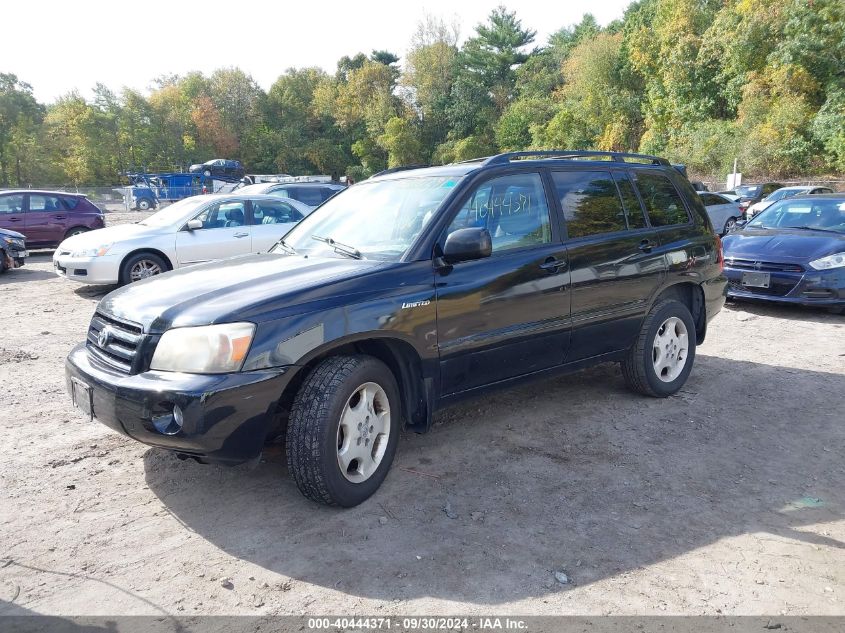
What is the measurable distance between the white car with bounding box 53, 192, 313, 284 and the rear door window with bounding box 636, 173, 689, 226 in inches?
236

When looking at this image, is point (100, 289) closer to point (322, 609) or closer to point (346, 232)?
point (346, 232)

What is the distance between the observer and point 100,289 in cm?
1059

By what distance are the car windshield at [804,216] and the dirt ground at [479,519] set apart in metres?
4.60

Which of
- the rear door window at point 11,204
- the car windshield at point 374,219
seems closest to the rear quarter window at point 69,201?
the rear door window at point 11,204

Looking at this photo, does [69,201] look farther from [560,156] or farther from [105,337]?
[560,156]

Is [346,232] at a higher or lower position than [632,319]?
higher

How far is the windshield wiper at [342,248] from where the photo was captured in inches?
153

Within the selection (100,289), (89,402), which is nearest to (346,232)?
(89,402)

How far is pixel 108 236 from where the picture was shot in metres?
9.86

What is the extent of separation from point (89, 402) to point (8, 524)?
74 centimetres

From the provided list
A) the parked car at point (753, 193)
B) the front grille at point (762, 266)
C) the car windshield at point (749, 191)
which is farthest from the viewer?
the car windshield at point (749, 191)

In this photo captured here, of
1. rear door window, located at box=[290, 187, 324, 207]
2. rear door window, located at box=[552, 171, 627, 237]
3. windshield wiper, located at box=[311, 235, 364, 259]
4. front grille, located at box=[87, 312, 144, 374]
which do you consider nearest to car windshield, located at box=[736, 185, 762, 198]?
rear door window, located at box=[290, 187, 324, 207]

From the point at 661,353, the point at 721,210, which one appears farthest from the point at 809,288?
the point at 721,210

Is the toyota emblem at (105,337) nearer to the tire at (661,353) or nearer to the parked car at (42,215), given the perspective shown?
the tire at (661,353)
